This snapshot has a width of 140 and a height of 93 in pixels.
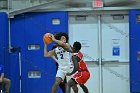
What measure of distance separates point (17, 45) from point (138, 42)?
3684 mm

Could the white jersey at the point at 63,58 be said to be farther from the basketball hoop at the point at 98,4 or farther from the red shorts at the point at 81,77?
the basketball hoop at the point at 98,4

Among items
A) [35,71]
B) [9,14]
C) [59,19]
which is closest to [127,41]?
[59,19]

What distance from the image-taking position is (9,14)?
37.1 ft

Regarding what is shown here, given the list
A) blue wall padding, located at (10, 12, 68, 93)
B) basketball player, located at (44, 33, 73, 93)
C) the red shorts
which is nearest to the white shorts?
basketball player, located at (44, 33, 73, 93)

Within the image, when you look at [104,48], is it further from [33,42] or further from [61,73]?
[61,73]

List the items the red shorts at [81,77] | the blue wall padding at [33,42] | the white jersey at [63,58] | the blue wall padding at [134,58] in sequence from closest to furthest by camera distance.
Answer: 1. the red shorts at [81,77]
2. the white jersey at [63,58]
3. the blue wall padding at [134,58]
4. the blue wall padding at [33,42]

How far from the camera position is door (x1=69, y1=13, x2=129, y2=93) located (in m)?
11.4

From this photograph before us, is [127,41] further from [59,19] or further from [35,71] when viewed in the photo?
[35,71]

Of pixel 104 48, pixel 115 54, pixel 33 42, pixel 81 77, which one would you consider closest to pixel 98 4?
pixel 104 48

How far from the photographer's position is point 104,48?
11.5 metres

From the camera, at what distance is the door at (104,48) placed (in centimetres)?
1139

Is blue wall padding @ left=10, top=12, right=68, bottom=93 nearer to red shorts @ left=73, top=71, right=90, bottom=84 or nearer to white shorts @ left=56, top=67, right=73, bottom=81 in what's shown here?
white shorts @ left=56, top=67, right=73, bottom=81

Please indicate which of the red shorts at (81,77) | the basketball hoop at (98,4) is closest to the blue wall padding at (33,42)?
the basketball hoop at (98,4)

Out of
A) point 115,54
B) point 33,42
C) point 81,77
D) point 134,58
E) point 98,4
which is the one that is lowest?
point 81,77
